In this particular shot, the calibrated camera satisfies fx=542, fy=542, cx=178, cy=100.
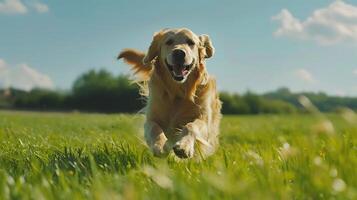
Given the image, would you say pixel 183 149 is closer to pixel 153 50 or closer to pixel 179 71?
pixel 179 71

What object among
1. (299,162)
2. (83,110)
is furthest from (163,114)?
(83,110)

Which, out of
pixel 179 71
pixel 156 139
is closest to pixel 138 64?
pixel 179 71

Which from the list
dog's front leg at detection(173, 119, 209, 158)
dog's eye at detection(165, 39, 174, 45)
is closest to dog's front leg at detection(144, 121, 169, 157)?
dog's front leg at detection(173, 119, 209, 158)

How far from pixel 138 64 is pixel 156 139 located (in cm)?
308

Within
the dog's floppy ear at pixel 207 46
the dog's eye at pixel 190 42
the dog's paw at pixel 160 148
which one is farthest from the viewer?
the dog's floppy ear at pixel 207 46

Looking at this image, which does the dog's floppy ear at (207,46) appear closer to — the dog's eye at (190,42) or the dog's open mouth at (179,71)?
the dog's eye at (190,42)

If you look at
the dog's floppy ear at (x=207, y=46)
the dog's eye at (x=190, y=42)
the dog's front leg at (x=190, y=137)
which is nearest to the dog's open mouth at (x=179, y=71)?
the dog's eye at (x=190, y=42)

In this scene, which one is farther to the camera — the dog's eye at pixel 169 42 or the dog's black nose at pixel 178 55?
the dog's eye at pixel 169 42

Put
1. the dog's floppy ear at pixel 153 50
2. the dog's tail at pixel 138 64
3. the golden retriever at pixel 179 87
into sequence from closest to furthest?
the golden retriever at pixel 179 87, the dog's floppy ear at pixel 153 50, the dog's tail at pixel 138 64

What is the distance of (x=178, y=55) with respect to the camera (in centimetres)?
603

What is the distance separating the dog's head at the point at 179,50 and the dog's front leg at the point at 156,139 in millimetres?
629

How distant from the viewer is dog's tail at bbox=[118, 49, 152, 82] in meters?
8.12

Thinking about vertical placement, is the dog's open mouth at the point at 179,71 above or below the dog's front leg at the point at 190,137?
above

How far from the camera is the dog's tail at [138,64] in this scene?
8117mm
